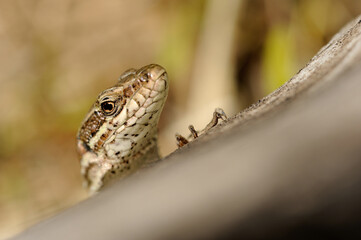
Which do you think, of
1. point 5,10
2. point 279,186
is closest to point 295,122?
point 279,186

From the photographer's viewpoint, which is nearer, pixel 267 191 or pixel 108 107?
pixel 267 191

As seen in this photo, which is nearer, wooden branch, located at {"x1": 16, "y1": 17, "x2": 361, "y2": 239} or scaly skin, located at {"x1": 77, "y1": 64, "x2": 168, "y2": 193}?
wooden branch, located at {"x1": 16, "y1": 17, "x2": 361, "y2": 239}

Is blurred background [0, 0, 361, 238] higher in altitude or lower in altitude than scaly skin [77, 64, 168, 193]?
higher

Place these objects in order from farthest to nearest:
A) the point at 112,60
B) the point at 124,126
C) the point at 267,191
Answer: the point at 112,60 < the point at 124,126 < the point at 267,191


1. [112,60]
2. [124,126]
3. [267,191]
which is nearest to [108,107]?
[124,126]

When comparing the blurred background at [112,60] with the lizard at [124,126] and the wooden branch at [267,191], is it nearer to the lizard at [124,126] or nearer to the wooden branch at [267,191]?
the lizard at [124,126]

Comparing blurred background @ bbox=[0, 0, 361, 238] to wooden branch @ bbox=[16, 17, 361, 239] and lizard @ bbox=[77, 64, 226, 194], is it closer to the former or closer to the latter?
lizard @ bbox=[77, 64, 226, 194]

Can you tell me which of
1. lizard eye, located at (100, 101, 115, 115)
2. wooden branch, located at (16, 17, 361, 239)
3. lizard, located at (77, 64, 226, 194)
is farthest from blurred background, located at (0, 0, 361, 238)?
wooden branch, located at (16, 17, 361, 239)

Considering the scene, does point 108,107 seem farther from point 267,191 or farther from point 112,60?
point 112,60
